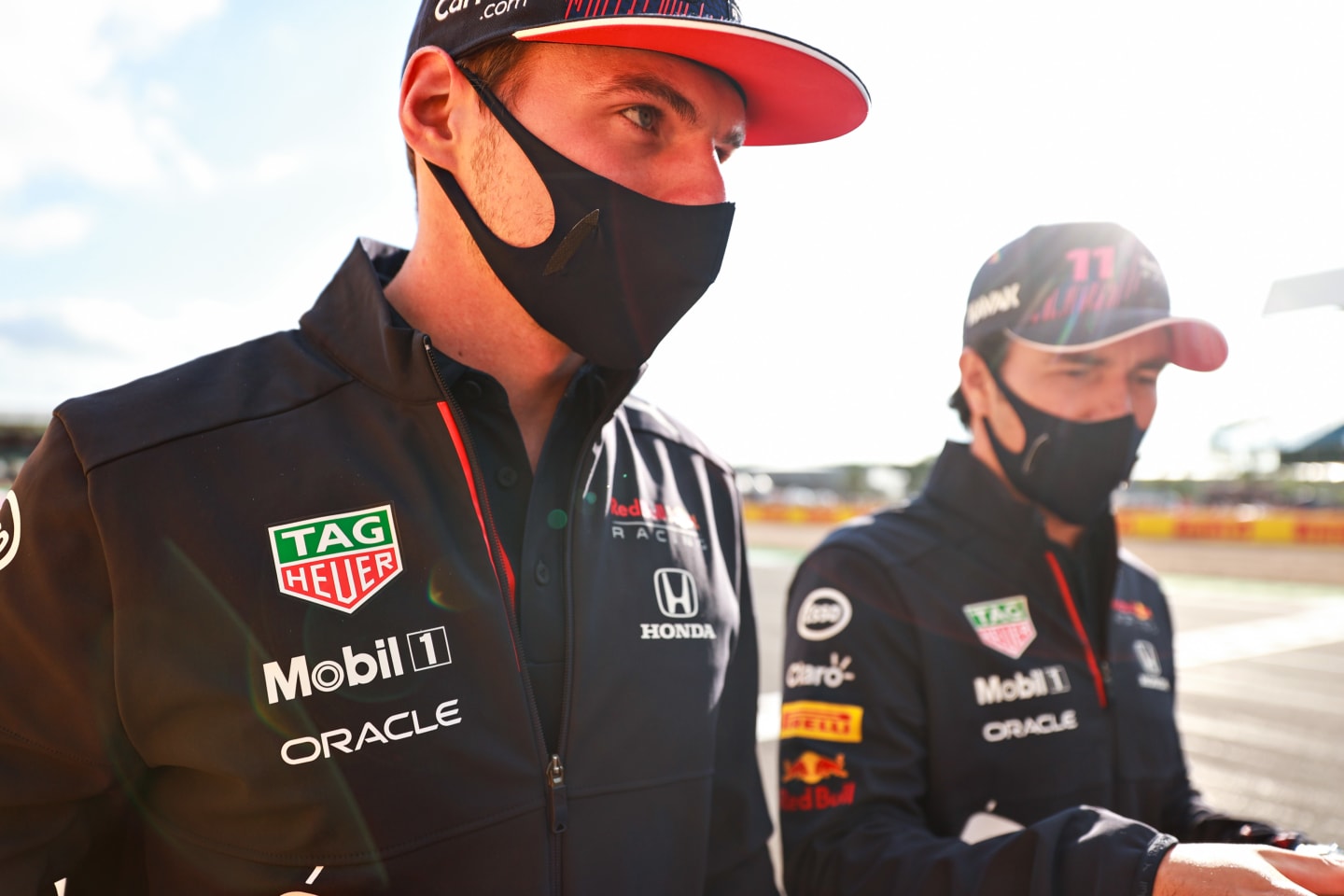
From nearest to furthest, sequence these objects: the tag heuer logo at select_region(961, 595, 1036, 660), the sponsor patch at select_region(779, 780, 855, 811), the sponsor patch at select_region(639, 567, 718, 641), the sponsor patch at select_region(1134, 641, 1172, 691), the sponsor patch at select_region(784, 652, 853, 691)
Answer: the sponsor patch at select_region(639, 567, 718, 641), the sponsor patch at select_region(779, 780, 855, 811), the sponsor patch at select_region(784, 652, 853, 691), the tag heuer logo at select_region(961, 595, 1036, 660), the sponsor patch at select_region(1134, 641, 1172, 691)

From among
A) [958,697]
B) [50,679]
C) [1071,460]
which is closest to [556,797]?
[50,679]

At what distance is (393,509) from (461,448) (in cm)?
13

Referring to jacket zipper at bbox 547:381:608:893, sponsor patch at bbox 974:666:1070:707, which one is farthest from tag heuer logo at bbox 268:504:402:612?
sponsor patch at bbox 974:666:1070:707

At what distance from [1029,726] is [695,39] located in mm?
1533

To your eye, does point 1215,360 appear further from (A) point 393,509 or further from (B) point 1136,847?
(A) point 393,509

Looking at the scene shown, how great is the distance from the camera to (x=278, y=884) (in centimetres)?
112

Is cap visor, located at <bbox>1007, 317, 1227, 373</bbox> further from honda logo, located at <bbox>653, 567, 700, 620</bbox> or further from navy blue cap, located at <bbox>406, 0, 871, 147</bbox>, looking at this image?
honda logo, located at <bbox>653, 567, 700, 620</bbox>

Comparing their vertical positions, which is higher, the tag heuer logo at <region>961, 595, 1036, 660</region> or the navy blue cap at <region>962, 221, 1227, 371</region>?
the navy blue cap at <region>962, 221, 1227, 371</region>

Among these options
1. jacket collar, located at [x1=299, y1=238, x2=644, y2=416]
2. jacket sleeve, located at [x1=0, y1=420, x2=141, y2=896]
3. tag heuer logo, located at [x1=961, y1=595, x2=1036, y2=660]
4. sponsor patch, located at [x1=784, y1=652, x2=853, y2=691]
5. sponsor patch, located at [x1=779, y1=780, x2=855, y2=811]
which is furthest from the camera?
tag heuer logo, located at [x1=961, y1=595, x2=1036, y2=660]

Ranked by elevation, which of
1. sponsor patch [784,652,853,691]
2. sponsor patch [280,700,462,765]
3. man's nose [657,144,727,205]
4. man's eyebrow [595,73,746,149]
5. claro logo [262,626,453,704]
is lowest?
sponsor patch [784,652,853,691]

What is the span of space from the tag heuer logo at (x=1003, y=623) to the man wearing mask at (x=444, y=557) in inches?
25.1

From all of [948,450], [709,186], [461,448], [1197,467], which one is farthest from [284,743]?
[1197,467]

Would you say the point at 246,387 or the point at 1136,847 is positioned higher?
the point at 246,387

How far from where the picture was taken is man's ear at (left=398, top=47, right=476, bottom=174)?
4.65 ft
